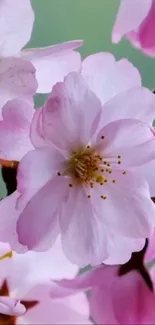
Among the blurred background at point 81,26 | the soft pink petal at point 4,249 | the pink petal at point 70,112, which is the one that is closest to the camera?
the pink petal at point 70,112

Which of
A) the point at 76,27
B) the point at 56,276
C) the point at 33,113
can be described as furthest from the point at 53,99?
the point at 76,27

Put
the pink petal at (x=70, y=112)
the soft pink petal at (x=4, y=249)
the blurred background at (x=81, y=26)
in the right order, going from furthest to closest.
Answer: the blurred background at (x=81, y=26) → the soft pink petal at (x=4, y=249) → the pink petal at (x=70, y=112)

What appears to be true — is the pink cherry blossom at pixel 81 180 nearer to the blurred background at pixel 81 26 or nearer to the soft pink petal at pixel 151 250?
the soft pink petal at pixel 151 250

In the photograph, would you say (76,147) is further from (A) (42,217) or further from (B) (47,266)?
(B) (47,266)

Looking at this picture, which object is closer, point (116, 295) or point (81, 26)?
point (116, 295)

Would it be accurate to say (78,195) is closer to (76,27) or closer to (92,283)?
(92,283)

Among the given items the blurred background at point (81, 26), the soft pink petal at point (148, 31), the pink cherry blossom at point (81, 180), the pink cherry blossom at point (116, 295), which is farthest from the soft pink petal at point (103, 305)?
the blurred background at point (81, 26)

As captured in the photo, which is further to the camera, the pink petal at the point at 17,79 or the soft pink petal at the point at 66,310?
the soft pink petal at the point at 66,310

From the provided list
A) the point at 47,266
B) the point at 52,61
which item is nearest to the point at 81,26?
the point at 47,266
